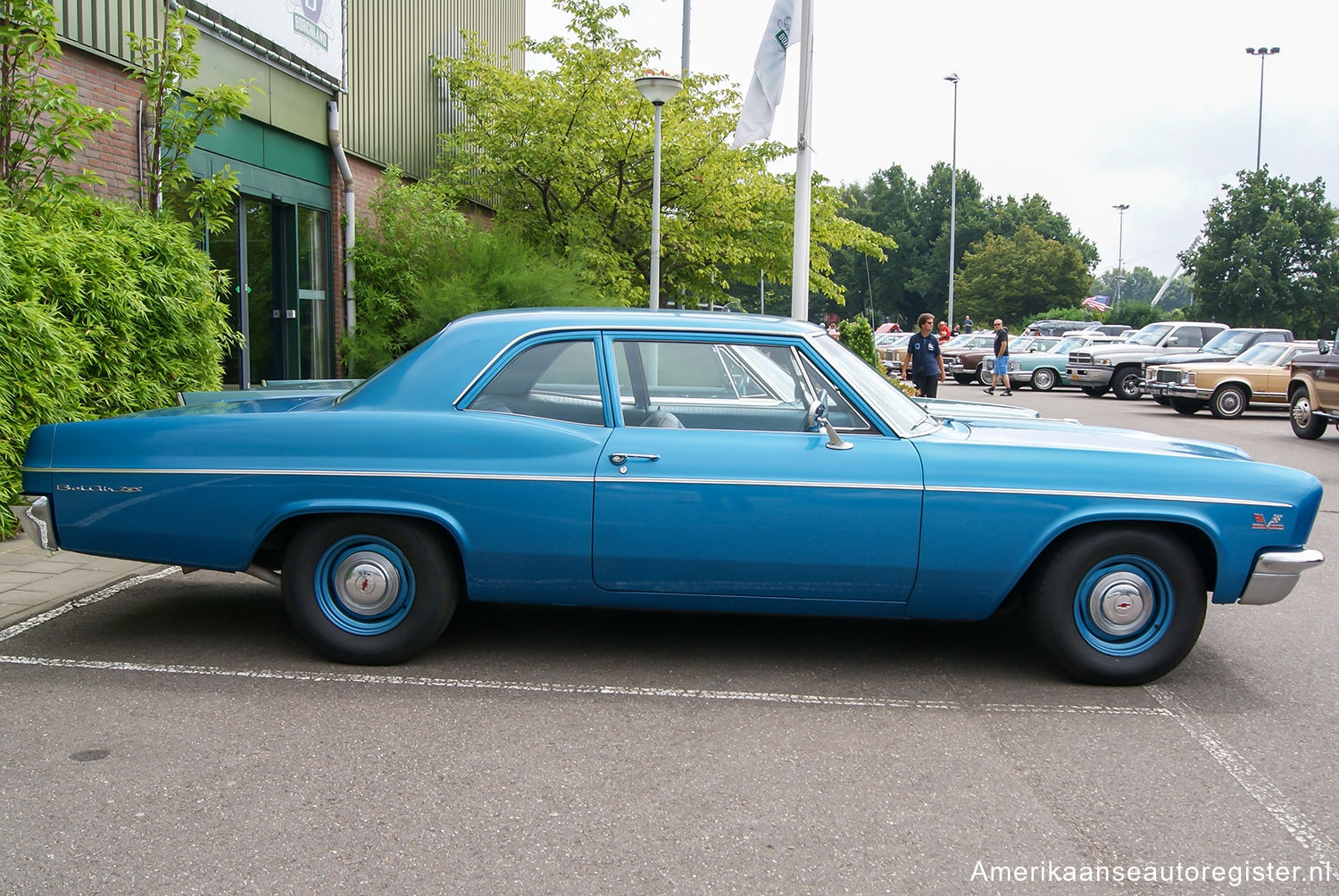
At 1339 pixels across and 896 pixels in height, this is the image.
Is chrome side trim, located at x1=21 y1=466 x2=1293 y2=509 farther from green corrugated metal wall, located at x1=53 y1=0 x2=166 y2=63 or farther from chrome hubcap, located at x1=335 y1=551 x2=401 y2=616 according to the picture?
green corrugated metal wall, located at x1=53 y1=0 x2=166 y2=63

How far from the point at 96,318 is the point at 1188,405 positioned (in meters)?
18.9

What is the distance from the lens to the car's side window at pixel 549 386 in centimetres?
471

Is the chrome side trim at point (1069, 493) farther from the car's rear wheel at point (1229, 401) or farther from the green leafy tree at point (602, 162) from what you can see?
the car's rear wheel at point (1229, 401)

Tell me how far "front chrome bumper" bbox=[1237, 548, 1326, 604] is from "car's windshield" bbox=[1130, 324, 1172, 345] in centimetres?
2393

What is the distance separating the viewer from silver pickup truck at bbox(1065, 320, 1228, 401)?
85.7 ft

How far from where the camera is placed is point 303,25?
13.1 m

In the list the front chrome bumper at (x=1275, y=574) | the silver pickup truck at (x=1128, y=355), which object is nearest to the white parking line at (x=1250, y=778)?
the front chrome bumper at (x=1275, y=574)

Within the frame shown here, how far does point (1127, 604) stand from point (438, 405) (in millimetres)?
2880

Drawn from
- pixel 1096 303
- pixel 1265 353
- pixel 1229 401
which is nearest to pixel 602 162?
pixel 1229 401

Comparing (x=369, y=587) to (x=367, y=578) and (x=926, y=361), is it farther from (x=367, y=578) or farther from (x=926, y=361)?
(x=926, y=361)

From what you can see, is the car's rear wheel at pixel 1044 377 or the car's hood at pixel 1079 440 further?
the car's rear wheel at pixel 1044 377

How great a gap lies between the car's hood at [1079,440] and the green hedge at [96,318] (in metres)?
5.28

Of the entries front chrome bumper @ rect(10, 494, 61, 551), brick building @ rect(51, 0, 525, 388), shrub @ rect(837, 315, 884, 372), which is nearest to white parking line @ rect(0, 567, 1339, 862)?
front chrome bumper @ rect(10, 494, 61, 551)

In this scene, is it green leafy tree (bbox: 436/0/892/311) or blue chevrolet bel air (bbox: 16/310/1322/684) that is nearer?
blue chevrolet bel air (bbox: 16/310/1322/684)
